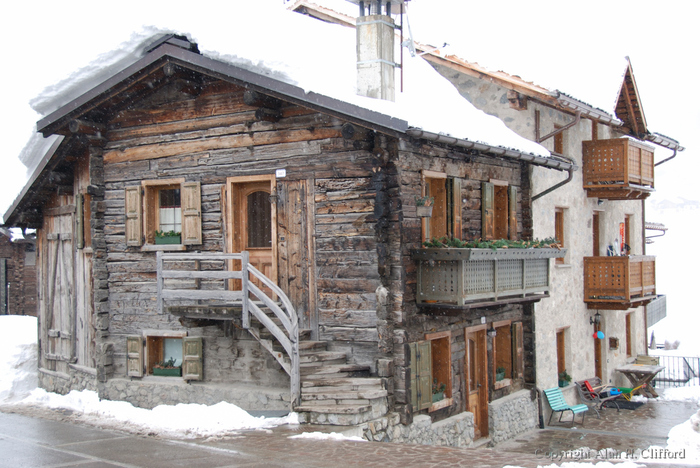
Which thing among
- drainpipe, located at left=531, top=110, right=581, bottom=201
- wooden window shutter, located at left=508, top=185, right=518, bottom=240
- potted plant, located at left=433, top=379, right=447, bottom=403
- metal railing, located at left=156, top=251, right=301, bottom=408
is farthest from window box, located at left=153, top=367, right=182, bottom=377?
drainpipe, located at left=531, top=110, right=581, bottom=201

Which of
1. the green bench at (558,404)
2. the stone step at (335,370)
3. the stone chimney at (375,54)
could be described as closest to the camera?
the stone step at (335,370)

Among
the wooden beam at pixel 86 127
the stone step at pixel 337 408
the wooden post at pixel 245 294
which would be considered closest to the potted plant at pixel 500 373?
the stone step at pixel 337 408

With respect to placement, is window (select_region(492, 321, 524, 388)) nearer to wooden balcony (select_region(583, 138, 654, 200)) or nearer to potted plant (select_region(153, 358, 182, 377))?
wooden balcony (select_region(583, 138, 654, 200))

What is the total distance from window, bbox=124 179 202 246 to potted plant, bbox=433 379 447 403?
4.91m

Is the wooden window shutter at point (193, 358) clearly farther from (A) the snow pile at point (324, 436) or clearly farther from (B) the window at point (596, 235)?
(B) the window at point (596, 235)

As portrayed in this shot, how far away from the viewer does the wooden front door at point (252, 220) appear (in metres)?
12.9

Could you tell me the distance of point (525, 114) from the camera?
1758cm

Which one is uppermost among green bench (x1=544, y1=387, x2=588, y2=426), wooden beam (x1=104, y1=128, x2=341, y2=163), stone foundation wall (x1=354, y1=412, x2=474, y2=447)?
wooden beam (x1=104, y1=128, x2=341, y2=163)

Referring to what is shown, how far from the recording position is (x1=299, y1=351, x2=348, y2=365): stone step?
1155cm

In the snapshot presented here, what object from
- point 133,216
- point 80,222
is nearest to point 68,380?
point 80,222

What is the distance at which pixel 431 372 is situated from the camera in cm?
A: 1240

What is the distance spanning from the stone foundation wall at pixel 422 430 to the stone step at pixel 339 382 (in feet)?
1.77

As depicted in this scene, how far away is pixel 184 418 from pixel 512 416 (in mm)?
6913

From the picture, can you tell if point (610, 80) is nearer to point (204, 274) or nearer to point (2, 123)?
point (204, 274)
